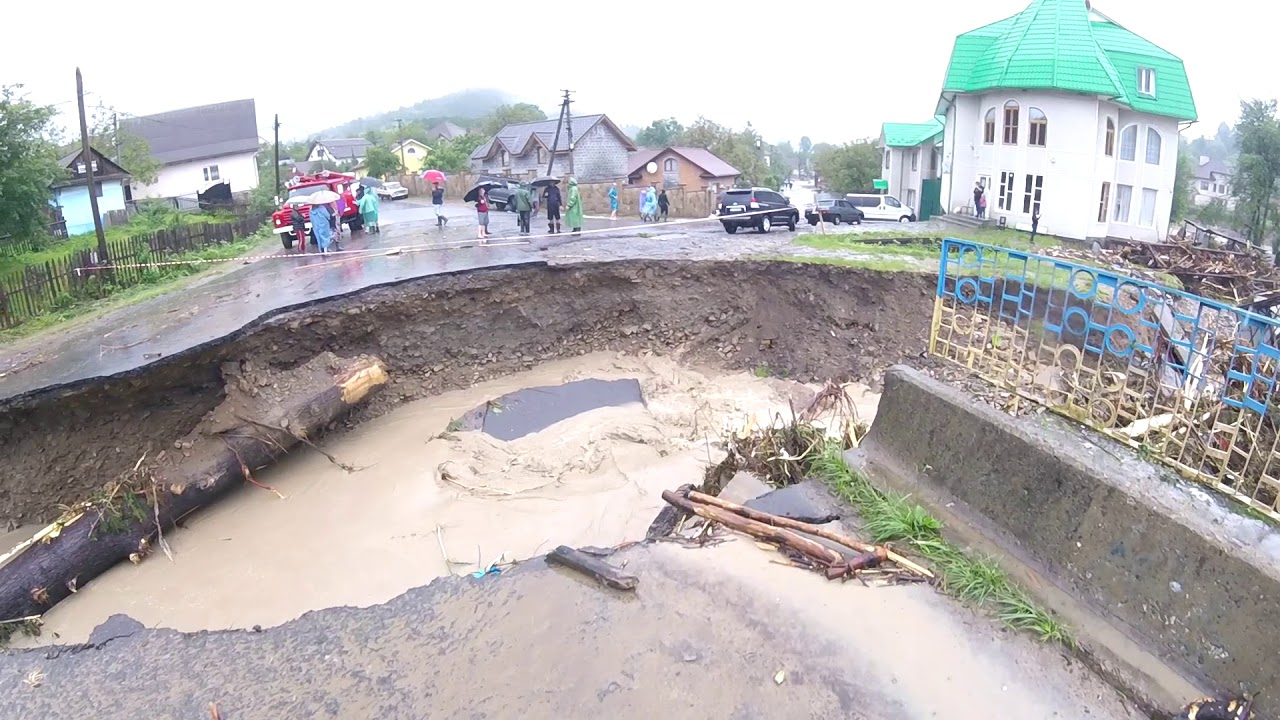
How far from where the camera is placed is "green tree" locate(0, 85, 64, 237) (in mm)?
17703

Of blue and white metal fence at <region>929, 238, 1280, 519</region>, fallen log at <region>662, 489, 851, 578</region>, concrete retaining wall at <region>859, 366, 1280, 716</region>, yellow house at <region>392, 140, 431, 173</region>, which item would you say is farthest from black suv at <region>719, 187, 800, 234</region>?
yellow house at <region>392, 140, 431, 173</region>

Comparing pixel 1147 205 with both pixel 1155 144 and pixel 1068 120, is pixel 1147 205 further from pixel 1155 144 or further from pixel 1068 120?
pixel 1068 120

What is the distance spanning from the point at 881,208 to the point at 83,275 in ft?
80.3

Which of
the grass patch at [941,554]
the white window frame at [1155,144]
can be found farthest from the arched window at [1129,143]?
the grass patch at [941,554]

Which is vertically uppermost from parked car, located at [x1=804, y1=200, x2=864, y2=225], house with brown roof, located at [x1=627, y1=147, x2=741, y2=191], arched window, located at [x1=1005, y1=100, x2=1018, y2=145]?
arched window, located at [x1=1005, y1=100, x2=1018, y2=145]

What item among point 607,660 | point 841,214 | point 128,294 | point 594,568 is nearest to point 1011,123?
point 841,214

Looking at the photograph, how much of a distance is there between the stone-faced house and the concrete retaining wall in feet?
128

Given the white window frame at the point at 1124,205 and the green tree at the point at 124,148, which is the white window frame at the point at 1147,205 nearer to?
the white window frame at the point at 1124,205

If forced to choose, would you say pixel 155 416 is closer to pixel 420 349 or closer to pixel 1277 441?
pixel 420 349

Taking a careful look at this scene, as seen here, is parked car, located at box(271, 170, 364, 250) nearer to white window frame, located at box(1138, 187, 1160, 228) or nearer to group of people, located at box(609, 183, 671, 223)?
group of people, located at box(609, 183, 671, 223)

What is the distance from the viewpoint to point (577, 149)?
142 ft

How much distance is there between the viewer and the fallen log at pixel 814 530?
516 cm

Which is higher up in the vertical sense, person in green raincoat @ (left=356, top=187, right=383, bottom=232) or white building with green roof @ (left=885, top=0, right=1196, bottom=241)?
white building with green roof @ (left=885, top=0, right=1196, bottom=241)

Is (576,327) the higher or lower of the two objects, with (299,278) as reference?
lower
